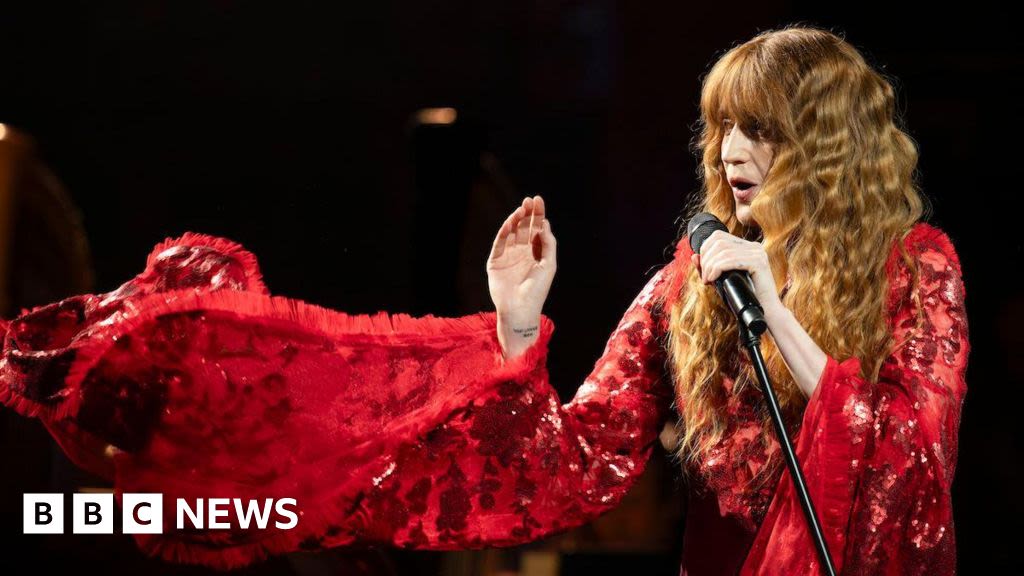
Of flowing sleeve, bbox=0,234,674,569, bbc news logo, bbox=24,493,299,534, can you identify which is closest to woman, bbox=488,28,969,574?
flowing sleeve, bbox=0,234,674,569

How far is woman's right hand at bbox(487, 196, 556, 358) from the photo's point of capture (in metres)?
1.42

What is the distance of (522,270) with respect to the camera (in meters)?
1.43

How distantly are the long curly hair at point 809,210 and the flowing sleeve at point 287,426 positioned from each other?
199mm

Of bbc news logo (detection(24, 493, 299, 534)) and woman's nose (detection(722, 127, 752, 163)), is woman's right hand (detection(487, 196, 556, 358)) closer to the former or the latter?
woman's nose (detection(722, 127, 752, 163))

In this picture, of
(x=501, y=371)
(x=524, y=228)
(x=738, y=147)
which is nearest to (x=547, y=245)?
(x=524, y=228)

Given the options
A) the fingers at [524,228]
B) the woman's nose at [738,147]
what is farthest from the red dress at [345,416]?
the woman's nose at [738,147]

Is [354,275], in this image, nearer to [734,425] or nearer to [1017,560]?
[734,425]

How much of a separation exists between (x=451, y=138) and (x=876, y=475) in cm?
101

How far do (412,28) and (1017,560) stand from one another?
Answer: 1.57 metres

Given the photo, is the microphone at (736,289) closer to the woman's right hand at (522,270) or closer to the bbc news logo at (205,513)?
the woman's right hand at (522,270)

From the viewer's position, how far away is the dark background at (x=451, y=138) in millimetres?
1878

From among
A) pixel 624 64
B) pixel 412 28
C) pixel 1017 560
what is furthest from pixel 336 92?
pixel 1017 560

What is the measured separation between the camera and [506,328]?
1.44 metres

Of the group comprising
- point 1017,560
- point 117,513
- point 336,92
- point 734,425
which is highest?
point 336,92
